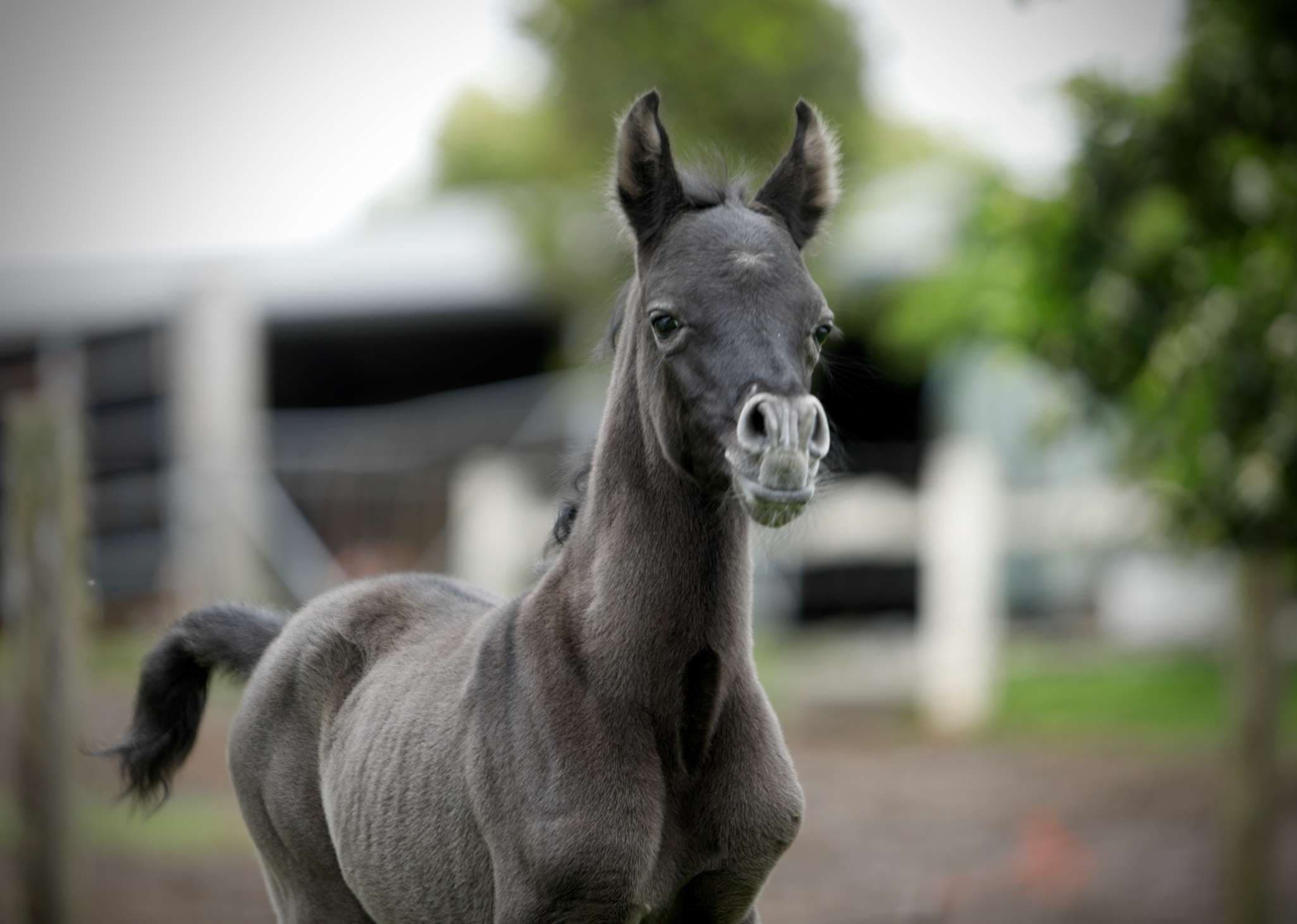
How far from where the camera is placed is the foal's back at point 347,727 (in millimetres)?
3674

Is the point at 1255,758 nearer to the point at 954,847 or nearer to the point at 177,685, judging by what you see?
the point at 954,847

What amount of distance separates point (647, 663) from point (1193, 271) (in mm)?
5565

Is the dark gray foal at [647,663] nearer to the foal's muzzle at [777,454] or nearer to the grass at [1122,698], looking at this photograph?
the foal's muzzle at [777,454]

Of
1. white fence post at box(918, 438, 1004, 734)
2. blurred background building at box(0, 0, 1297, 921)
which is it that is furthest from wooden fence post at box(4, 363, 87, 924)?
white fence post at box(918, 438, 1004, 734)

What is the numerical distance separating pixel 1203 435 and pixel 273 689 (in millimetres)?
5385

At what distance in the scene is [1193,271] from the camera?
302 inches

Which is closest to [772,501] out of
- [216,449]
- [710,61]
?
[710,61]

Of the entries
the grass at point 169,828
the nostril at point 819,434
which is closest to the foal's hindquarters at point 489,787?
the nostril at point 819,434

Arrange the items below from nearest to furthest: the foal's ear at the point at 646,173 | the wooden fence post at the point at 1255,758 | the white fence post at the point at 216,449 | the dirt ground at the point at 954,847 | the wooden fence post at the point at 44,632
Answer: the foal's ear at the point at 646,173 → the wooden fence post at the point at 44,632 → the dirt ground at the point at 954,847 → the wooden fence post at the point at 1255,758 → the white fence post at the point at 216,449

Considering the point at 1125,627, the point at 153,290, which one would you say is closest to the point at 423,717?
the point at 153,290

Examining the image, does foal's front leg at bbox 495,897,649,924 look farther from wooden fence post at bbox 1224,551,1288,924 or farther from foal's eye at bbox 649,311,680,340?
wooden fence post at bbox 1224,551,1288,924

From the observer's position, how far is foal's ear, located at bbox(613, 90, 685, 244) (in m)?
3.41

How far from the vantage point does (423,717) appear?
3.67 metres

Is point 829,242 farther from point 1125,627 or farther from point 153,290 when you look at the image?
point 1125,627
